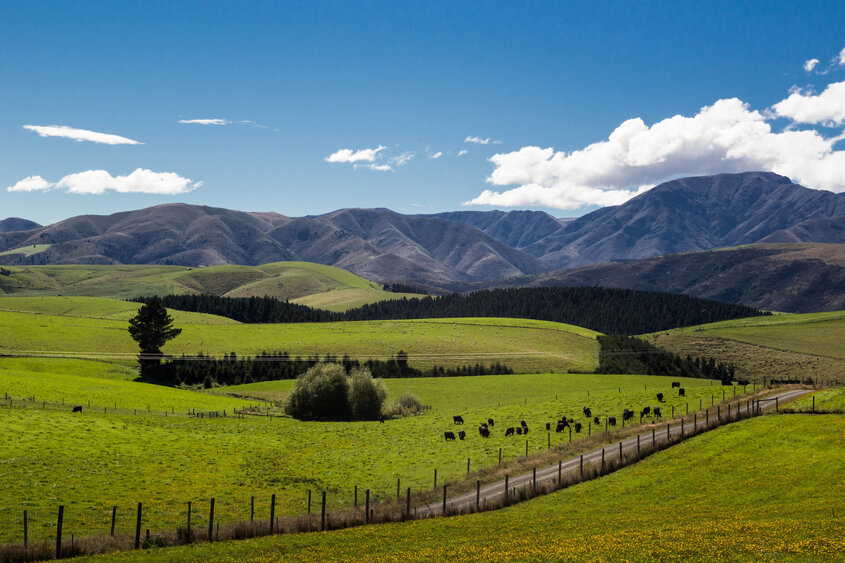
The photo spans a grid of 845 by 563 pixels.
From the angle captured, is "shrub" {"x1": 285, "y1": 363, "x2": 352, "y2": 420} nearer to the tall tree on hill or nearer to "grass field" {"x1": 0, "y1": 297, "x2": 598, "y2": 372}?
"grass field" {"x1": 0, "y1": 297, "x2": 598, "y2": 372}

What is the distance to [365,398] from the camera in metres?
106

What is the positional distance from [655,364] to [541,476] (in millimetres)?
142334

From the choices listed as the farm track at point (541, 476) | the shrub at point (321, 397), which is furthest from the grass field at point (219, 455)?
the farm track at point (541, 476)

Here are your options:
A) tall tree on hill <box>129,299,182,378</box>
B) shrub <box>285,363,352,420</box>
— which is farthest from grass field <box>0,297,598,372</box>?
shrub <box>285,363,352,420</box>

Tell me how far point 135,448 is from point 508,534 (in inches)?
1689

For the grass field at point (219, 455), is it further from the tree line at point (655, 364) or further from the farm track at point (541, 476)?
the tree line at point (655, 364)

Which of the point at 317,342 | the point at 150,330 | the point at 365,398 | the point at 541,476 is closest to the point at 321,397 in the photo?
the point at 365,398

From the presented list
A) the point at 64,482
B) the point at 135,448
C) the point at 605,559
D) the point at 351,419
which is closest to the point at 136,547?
the point at 64,482

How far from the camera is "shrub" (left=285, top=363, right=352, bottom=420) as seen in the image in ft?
336

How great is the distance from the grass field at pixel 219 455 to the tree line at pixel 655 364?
3036 inches

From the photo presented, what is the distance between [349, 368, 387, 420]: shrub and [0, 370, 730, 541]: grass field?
35.2ft

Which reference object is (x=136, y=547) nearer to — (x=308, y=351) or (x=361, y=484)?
(x=361, y=484)

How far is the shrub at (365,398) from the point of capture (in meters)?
106

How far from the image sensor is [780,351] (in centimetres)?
19462
